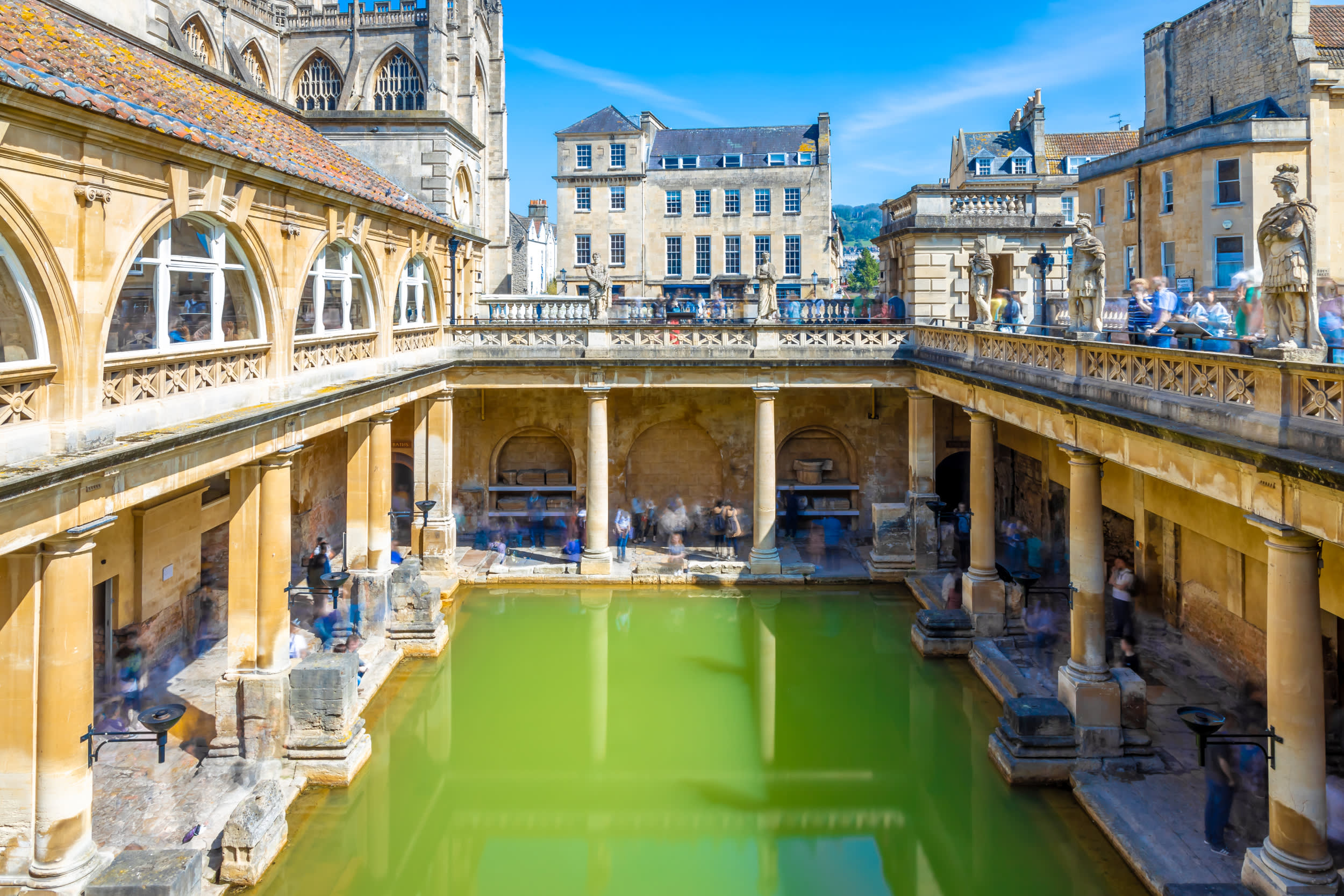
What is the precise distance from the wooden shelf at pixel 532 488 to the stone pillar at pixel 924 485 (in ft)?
35.4

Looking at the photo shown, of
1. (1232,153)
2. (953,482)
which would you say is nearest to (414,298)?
(953,482)

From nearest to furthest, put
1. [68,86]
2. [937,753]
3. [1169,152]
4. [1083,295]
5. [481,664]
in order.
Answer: [68,86] < [1083,295] < [937,753] < [481,664] < [1169,152]

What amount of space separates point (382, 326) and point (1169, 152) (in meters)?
25.8

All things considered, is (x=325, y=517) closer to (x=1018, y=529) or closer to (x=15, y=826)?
(x=15, y=826)

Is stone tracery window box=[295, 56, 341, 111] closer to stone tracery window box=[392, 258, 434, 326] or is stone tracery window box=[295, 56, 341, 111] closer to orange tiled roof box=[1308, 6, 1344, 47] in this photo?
stone tracery window box=[392, 258, 434, 326]

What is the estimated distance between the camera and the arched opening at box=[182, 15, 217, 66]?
3003cm

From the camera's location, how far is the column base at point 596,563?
24.9 m

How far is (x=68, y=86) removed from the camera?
8.97 metres

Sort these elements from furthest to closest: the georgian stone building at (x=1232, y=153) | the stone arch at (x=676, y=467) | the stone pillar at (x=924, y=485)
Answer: the stone arch at (x=676, y=467), the georgian stone building at (x=1232, y=153), the stone pillar at (x=924, y=485)

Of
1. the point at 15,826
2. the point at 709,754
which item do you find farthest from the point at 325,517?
the point at 15,826

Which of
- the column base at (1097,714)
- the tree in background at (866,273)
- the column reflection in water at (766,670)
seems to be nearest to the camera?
the column base at (1097,714)

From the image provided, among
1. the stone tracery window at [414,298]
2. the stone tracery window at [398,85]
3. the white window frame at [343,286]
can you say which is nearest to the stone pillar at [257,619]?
the white window frame at [343,286]

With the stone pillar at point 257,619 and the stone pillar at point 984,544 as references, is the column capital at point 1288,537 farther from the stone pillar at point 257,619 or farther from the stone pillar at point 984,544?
the stone pillar at point 257,619

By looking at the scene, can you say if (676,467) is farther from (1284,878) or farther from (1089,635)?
(1284,878)
